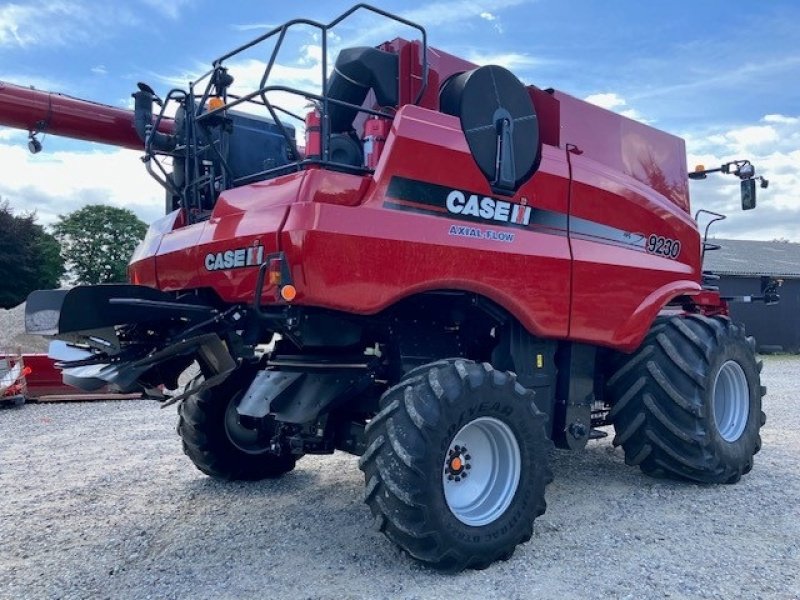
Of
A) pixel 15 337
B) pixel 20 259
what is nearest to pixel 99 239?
pixel 20 259

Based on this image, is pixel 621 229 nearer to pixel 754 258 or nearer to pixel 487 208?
pixel 487 208

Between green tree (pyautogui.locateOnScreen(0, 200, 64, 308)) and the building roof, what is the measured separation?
94.7 feet

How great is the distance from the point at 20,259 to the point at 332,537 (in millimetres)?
35017

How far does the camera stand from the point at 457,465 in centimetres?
431

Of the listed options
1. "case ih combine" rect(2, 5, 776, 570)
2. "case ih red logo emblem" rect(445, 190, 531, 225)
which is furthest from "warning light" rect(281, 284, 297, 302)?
"case ih red logo emblem" rect(445, 190, 531, 225)

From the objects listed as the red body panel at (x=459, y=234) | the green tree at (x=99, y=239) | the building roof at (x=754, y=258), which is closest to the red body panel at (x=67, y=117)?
the red body panel at (x=459, y=234)

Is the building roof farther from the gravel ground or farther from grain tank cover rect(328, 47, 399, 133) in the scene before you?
grain tank cover rect(328, 47, 399, 133)

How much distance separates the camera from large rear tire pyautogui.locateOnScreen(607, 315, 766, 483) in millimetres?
5703

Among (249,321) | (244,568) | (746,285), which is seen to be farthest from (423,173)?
(746,285)

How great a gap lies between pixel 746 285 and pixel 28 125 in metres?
25.1

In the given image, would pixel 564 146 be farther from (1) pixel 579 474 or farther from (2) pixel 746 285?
(2) pixel 746 285

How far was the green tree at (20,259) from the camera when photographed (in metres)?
34.8

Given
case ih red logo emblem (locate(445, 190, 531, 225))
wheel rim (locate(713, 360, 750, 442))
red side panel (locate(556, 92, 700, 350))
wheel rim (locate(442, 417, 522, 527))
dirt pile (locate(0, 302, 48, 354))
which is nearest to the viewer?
wheel rim (locate(442, 417, 522, 527))

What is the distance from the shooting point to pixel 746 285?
2630 centimetres
